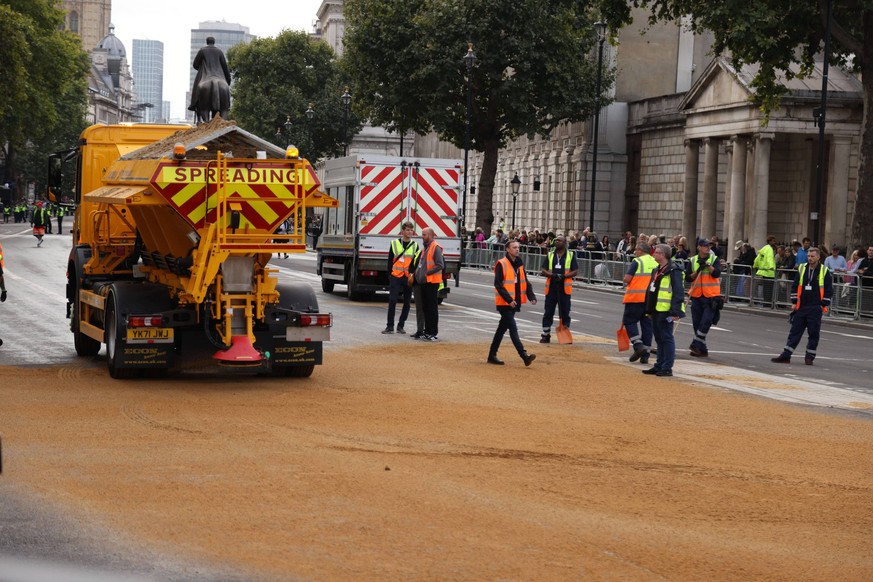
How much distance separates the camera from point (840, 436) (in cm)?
1280

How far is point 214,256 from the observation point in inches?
567

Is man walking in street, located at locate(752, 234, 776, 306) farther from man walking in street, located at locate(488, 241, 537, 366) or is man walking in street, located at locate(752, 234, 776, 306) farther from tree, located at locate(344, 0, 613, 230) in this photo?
tree, located at locate(344, 0, 613, 230)

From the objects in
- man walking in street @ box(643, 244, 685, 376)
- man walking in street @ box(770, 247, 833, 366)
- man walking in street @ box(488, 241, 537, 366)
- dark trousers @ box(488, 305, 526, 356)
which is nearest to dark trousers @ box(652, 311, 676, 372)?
man walking in street @ box(643, 244, 685, 376)

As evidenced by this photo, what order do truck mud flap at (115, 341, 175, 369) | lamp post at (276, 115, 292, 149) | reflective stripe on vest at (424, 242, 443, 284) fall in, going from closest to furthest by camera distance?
truck mud flap at (115, 341, 175, 369) → reflective stripe on vest at (424, 242, 443, 284) → lamp post at (276, 115, 292, 149)

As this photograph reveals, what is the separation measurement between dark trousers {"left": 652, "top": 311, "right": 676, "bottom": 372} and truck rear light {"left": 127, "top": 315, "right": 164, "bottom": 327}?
6.38 meters

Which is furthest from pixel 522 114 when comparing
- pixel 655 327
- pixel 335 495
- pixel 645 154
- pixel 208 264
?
pixel 335 495

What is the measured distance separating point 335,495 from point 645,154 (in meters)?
52.9

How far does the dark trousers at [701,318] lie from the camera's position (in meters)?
21.0

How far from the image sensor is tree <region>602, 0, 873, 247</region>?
34.5 m

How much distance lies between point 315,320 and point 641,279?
6.04m

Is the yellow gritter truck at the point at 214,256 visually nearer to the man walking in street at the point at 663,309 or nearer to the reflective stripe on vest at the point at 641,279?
the man walking in street at the point at 663,309

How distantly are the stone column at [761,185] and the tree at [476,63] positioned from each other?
1219 centimetres

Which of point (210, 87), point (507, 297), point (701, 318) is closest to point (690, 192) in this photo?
point (701, 318)

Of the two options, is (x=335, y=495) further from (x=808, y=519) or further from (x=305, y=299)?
(x=305, y=299)
